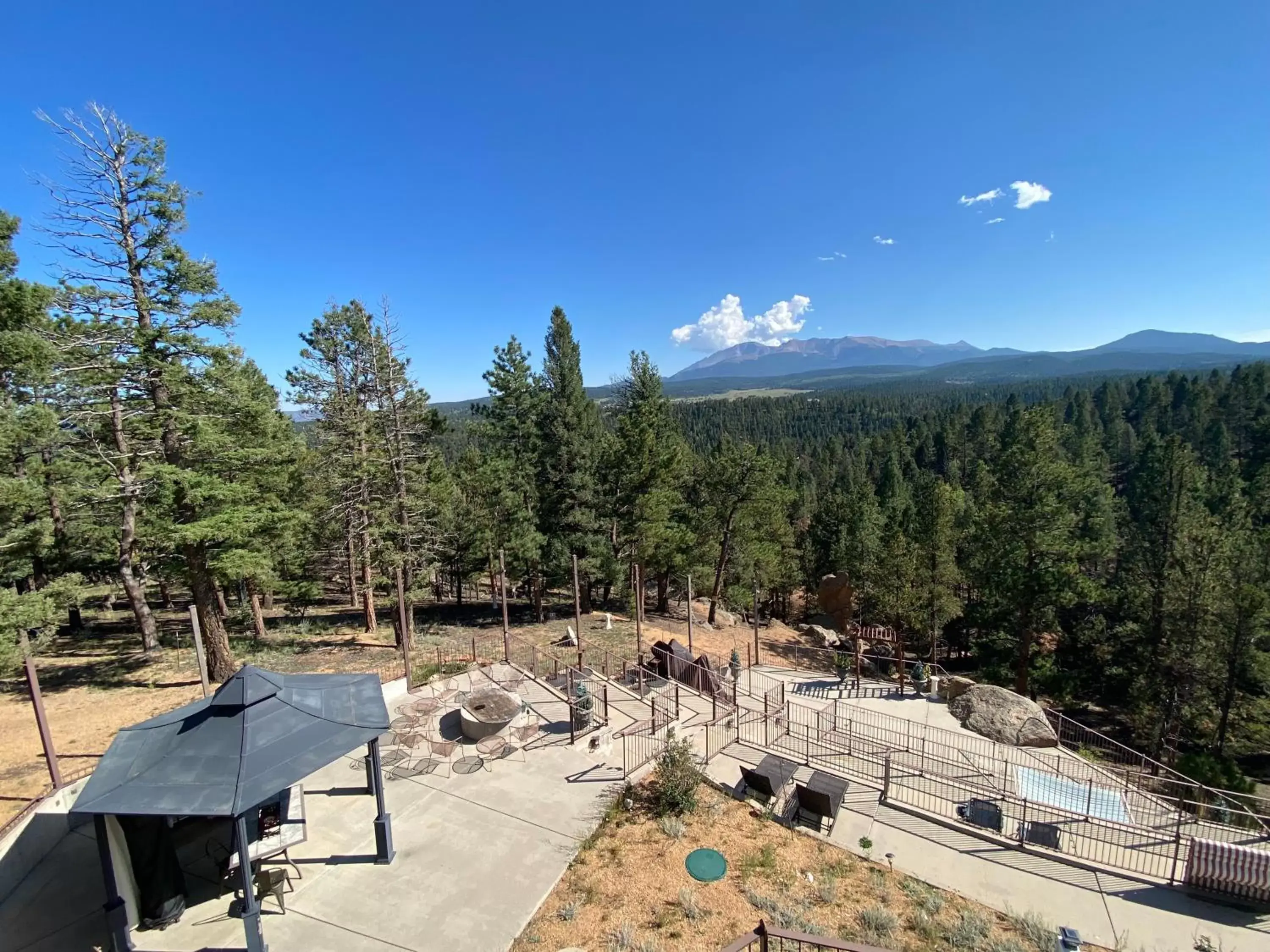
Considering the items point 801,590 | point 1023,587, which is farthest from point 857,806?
point 801,590

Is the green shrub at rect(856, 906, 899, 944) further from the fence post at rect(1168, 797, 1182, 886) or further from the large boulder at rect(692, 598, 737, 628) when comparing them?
the large boulder at rect(692, 598, 737, 628)

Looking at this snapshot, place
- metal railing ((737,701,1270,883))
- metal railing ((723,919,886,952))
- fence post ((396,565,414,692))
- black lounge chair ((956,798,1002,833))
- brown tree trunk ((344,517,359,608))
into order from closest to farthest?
1. metal railing ((723,919,886,952))
2. metal railing ((737,701,1270,883))
3. black lounge chair ((956,798,1002,833))
4. fence post ((396,565,414,692))
5. brown tree trunk ((344,517,359,608))

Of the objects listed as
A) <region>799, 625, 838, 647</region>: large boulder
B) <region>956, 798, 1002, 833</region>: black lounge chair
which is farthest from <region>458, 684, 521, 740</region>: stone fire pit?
<region>799, 625, 838, 647</region>: large boulder

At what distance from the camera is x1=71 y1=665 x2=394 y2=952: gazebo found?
266 inches

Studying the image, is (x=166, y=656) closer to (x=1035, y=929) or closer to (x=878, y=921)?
(x=878, y=921)

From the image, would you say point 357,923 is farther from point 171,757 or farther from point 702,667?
point 702,667

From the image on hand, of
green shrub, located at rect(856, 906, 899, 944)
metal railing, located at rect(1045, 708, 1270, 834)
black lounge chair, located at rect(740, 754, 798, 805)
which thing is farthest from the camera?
metal railing, located at rect(1045, 708, 1270, 834)

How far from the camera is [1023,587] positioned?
2356cm

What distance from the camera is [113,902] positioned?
6895 millimetres

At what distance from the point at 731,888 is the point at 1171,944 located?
575 cm

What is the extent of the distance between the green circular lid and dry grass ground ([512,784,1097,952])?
82 mm

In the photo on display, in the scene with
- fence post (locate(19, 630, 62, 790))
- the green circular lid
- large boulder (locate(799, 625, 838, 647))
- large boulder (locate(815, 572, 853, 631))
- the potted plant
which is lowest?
large boulder (locate(815, 572, 853, 631))

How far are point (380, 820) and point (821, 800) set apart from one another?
23.9ft

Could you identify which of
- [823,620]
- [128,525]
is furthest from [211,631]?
[823,620]
